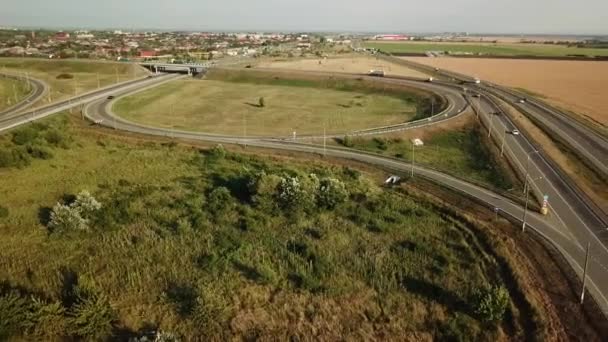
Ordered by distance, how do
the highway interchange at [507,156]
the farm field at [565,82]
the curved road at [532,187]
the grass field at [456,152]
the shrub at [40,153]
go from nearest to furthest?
the curved road at [532,187]
the highway interchange at [507,156]
the grass field at [456,152]
the shrub at [40,153]
the farm field at [565,82]

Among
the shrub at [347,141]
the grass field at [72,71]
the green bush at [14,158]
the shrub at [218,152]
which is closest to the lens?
the green bush at [14,158]

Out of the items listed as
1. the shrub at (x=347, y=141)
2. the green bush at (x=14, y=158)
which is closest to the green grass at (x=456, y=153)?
the shrub at (x=347, y=141)

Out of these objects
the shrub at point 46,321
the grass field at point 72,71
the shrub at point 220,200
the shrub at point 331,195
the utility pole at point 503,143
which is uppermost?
the grass field at point 72,71

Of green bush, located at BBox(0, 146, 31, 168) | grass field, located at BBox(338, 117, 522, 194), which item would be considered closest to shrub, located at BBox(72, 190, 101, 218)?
green bush, located at BBox(0, 146, 31, 168)

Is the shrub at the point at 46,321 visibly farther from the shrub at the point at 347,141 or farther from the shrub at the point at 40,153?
the shrub at the point at 347,141

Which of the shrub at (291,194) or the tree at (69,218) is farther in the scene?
the shrub at (291,194)

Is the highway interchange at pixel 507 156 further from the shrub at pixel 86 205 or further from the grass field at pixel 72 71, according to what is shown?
the shrub at pixel 86 205

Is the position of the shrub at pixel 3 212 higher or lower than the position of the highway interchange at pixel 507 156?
lower
